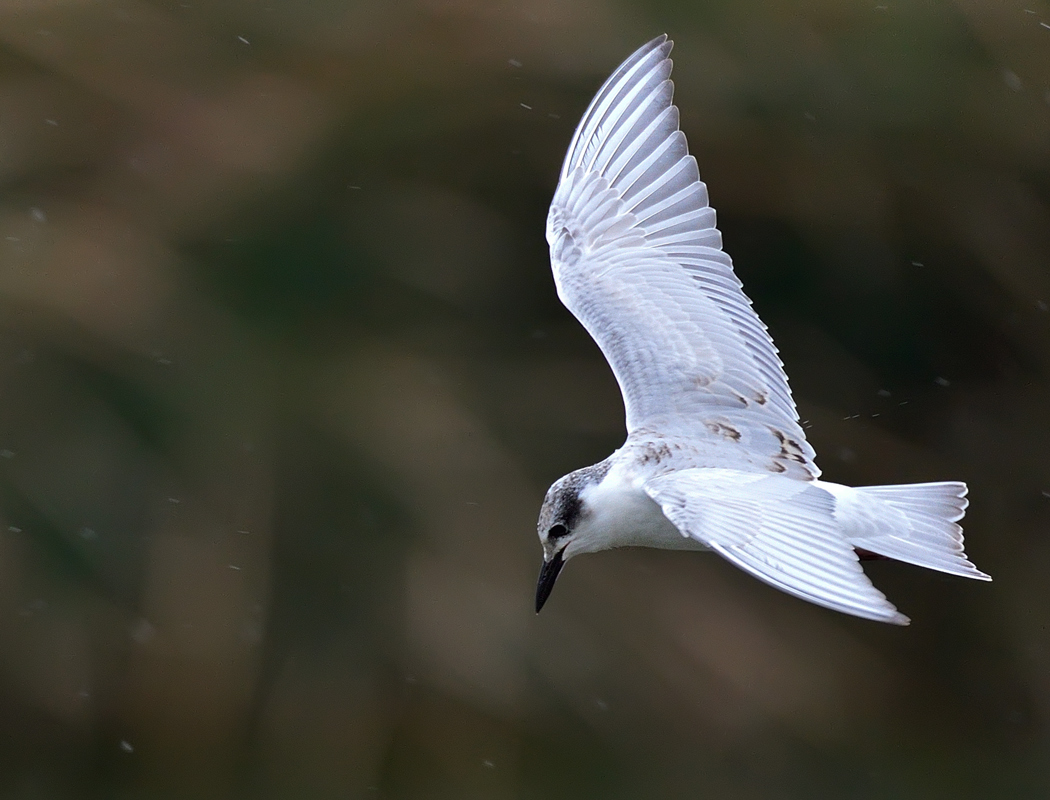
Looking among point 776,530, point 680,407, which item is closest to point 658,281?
point 680,407

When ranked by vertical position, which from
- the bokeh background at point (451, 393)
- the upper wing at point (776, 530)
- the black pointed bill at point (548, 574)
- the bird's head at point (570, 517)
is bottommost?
the bokeh background at point (451, 393)

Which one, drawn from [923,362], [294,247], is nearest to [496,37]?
[294,247]

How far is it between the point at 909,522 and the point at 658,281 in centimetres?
89

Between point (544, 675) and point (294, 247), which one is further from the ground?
point (294, 247)

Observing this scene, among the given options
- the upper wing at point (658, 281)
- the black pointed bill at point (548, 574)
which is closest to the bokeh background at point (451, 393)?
the upper wing at point (658, 281)

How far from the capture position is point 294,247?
6.23 metres

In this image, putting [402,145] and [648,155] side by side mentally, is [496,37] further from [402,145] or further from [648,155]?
[648,155]

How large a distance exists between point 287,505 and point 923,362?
2.40m

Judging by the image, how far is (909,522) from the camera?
11.9 feet

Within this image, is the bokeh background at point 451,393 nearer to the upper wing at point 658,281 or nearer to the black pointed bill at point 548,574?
the upper wing at point 658,281

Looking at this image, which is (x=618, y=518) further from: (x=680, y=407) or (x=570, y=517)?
(x=680, y=407)

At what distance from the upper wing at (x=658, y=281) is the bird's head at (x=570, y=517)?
12.6 inches

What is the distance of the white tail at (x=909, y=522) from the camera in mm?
3484

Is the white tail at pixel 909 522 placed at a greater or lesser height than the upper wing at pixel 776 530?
lesser
